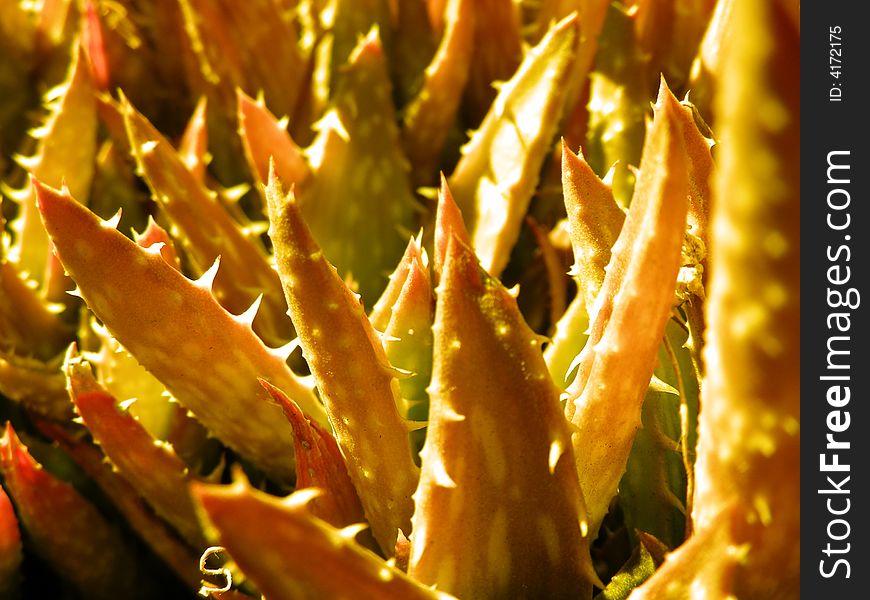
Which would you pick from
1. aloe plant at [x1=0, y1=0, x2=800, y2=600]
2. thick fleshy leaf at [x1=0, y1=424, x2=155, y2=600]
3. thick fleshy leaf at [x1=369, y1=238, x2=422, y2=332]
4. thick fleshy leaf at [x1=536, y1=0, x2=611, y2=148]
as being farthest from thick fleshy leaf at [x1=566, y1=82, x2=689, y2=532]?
thick fleshy leaf at [x1=0, y1=424, x2=155, y2=600]

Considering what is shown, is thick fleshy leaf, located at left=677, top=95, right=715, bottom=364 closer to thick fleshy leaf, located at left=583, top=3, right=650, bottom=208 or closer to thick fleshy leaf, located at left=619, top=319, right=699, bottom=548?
thick fleshy leaf, located at left=619, top=319, right=699, bottom=548

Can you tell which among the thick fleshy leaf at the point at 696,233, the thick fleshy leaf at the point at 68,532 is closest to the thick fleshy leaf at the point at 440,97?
the thick fleshy leaf at the point at 696,233

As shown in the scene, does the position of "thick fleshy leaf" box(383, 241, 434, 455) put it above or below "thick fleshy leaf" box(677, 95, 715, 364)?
below

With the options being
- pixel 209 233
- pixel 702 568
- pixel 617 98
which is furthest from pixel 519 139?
pixel 702 568

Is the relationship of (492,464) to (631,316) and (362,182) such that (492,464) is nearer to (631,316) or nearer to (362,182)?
(631,316)

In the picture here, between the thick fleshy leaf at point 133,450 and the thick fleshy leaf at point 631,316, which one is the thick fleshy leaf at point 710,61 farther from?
the thick fleshy leaf at point 133,450
